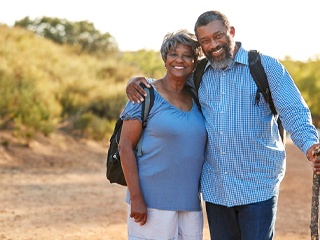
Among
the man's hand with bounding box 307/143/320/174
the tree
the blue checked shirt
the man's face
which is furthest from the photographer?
the tree

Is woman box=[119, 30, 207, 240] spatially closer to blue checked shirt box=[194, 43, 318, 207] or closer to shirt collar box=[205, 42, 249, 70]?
blue checked shirt box=[194, 43, 318, 207]

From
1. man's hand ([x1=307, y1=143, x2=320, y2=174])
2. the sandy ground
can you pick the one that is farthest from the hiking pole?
the sandy ground

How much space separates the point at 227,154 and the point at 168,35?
833mm

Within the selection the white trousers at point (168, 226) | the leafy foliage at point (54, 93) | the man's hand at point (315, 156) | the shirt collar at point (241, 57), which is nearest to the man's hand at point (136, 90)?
the shirt collar at point (241, 57)

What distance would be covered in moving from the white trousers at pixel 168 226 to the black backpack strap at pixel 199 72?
2.63 ft

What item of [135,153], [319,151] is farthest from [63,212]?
[319,151]

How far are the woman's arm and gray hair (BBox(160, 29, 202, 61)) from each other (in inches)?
20.3

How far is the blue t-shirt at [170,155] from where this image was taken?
402cm

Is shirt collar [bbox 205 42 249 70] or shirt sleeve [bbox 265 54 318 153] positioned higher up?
shirt collar [bbox 205 42 249 70]

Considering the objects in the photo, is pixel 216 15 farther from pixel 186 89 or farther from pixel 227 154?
pixel 227 154

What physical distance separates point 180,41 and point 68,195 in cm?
651

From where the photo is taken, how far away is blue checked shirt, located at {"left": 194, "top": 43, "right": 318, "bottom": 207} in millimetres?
3922

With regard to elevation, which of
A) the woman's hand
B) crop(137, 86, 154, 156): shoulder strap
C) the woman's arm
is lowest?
the woman's hand

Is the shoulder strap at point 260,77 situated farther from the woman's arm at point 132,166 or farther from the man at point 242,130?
the woman's arm at point 132,166
